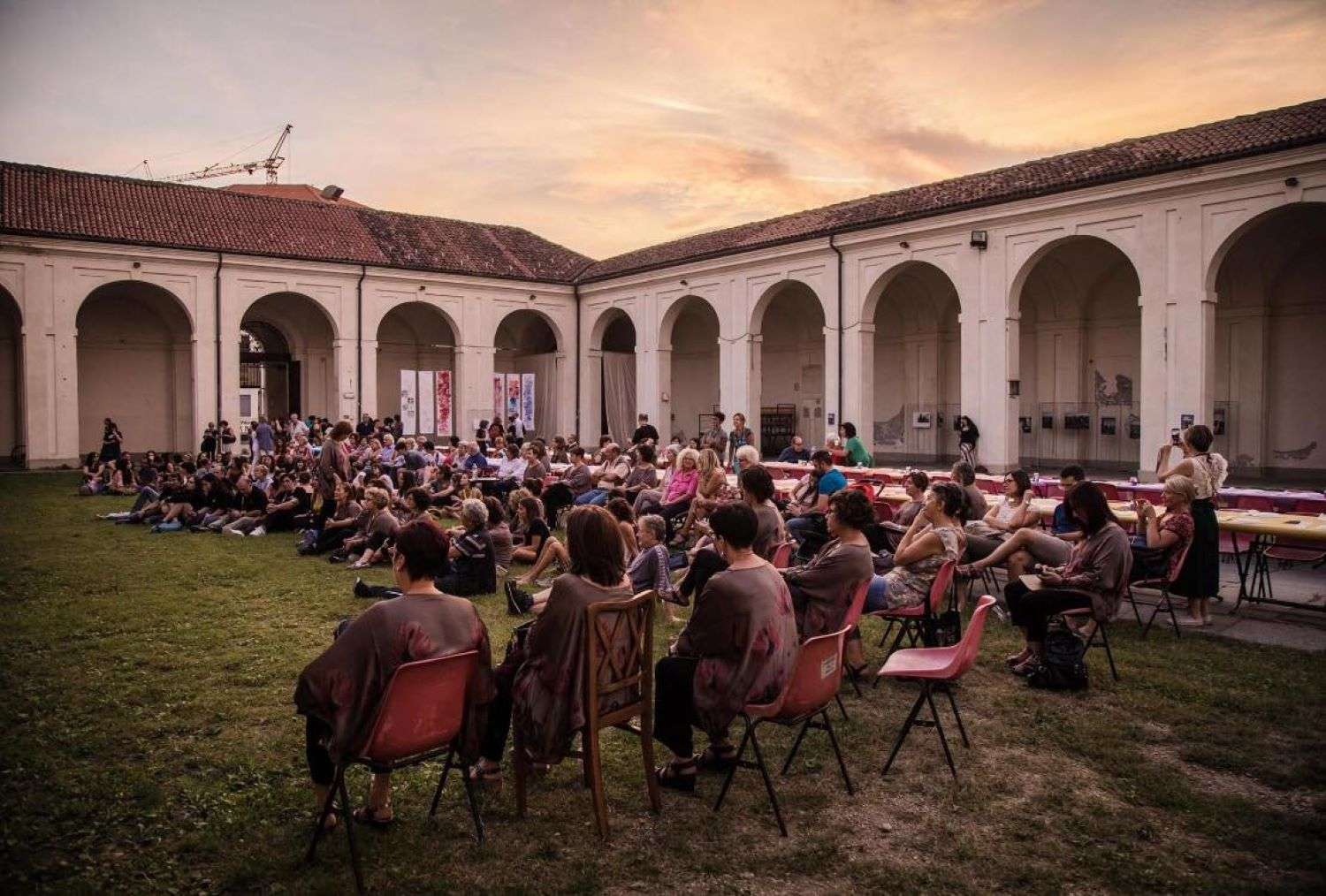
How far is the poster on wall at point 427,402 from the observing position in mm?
26719

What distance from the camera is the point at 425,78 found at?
12945 millimetres

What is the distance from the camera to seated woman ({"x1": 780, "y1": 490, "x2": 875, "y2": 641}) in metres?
4.93

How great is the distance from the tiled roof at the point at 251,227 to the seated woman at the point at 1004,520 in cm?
2278

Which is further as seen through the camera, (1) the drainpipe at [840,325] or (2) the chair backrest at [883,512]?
(1) the drainpipe at [840,325]

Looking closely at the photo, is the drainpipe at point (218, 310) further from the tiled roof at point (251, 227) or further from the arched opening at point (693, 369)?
the arched opening at point (693, 369)

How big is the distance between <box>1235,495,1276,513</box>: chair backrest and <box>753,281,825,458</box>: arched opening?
55.8 feet

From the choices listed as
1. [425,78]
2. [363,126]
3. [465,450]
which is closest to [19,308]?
[363,126]

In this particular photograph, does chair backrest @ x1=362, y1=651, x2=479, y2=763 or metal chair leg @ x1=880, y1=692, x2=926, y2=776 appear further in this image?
metal chair leg @ x1=880, y1=692, x2=926, y2=776

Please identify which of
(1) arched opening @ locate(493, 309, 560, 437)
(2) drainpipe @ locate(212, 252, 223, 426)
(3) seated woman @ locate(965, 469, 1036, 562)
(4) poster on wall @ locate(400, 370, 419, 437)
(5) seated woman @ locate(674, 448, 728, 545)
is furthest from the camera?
(1) arched opening @ locate(493, 309, 560, 437)

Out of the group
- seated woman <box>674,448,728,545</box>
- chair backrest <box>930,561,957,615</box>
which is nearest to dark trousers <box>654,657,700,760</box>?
chair backrest <box>930,561,957,615</box>

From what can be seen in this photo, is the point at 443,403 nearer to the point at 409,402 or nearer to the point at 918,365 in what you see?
the point at 409,402

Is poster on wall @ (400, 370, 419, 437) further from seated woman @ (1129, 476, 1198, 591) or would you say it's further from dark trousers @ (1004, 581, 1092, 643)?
dark trousers @ (1004, 581, 1092, 643)

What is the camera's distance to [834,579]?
4.92 metres

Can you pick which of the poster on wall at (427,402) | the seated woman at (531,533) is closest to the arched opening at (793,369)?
the poster on wall at (427,402)
